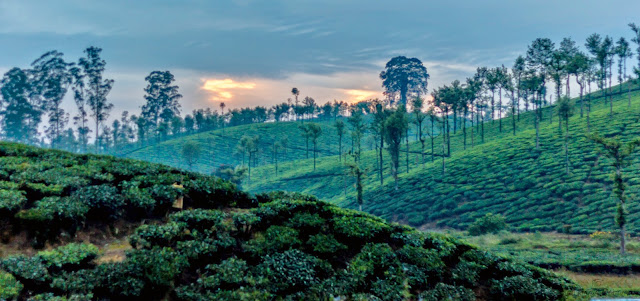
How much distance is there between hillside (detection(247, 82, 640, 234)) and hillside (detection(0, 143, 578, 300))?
4129cm

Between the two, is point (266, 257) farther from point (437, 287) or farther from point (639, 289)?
point (639, 289)

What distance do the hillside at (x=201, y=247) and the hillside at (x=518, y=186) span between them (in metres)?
41.3

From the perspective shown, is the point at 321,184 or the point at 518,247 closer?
the point at 518,247

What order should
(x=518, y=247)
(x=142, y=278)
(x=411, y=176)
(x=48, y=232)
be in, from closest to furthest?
(x=142, y=278)
(x=48, y=232)
(x=518, y=247)
(x=411, y=176)

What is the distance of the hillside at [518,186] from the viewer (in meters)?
51.8

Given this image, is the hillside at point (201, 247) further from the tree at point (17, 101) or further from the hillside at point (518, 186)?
the tree at point (17, 101)

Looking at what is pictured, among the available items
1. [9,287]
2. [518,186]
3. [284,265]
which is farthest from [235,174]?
[9,287]

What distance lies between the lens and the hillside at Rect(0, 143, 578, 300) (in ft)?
35.7

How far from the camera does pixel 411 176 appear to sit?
280 ft

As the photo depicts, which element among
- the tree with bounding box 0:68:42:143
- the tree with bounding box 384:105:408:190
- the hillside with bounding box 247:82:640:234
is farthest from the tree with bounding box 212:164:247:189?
the tree with bounding box 0:68:42:143

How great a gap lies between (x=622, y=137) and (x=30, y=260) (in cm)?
8370

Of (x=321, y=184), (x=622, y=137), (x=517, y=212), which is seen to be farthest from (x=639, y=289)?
(x=321, y=184)

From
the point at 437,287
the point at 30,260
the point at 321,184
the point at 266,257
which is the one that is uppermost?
the point at 30,260

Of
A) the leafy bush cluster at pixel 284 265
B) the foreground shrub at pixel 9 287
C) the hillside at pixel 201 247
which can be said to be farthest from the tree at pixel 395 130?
the foreground shrub at pixel 9 287
